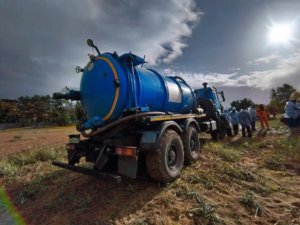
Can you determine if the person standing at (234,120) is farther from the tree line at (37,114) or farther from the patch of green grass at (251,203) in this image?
the tree line at (37,114)

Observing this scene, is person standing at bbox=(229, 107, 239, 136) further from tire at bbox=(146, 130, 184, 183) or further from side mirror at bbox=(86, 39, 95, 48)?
side mirror at bbox=(86, 39, 95, 48)

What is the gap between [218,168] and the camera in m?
5.46

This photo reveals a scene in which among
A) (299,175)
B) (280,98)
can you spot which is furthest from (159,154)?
(280,98)

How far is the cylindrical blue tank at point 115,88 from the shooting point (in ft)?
14.4

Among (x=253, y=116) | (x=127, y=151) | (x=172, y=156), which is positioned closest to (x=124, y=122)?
(x=127, y=151)

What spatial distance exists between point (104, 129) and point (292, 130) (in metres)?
8.58

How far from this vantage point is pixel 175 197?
13.0 ft

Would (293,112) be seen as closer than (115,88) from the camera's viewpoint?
No

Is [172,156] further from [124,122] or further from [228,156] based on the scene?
[228,156]

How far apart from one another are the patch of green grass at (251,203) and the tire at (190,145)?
1.98m

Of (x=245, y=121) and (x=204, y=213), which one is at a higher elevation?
(x=245, y=121)

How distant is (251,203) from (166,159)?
1672 mm

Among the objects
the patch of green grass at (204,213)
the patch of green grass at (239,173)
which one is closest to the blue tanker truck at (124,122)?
the patch of green grass at (204,213)

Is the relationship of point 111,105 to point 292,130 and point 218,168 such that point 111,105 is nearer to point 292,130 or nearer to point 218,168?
point 218,168
